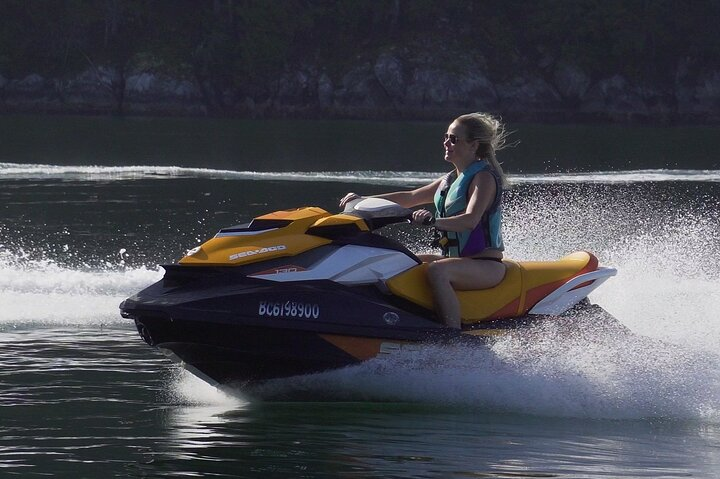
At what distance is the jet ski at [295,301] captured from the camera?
6.42 meters

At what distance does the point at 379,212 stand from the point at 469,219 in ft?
1.39

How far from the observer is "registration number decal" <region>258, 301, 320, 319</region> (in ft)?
21.1

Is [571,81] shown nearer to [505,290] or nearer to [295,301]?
[505,290]

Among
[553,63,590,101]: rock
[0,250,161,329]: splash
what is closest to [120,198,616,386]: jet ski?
[0,250,161,329]: splash

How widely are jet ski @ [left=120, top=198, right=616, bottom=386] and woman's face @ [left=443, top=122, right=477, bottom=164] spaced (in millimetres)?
407

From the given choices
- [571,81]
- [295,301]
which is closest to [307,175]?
[295,301]

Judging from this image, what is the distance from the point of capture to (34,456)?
6.08 metres

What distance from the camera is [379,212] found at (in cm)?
671

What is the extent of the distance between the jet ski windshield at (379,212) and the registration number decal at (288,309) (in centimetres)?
52

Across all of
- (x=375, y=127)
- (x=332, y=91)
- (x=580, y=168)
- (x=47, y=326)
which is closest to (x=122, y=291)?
(x=47, y=326)

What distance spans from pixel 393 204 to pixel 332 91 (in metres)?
59.6

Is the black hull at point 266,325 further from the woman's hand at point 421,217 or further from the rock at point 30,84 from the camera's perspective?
the rock at point 30,84

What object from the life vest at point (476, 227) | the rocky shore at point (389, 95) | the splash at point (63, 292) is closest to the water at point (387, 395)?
the splash at point (63, 292)

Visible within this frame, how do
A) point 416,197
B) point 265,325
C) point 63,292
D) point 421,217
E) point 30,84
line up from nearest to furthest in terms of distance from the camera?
point 265,325 → point 421,217 → point 416,197 → point 63,292 → point 30,84
